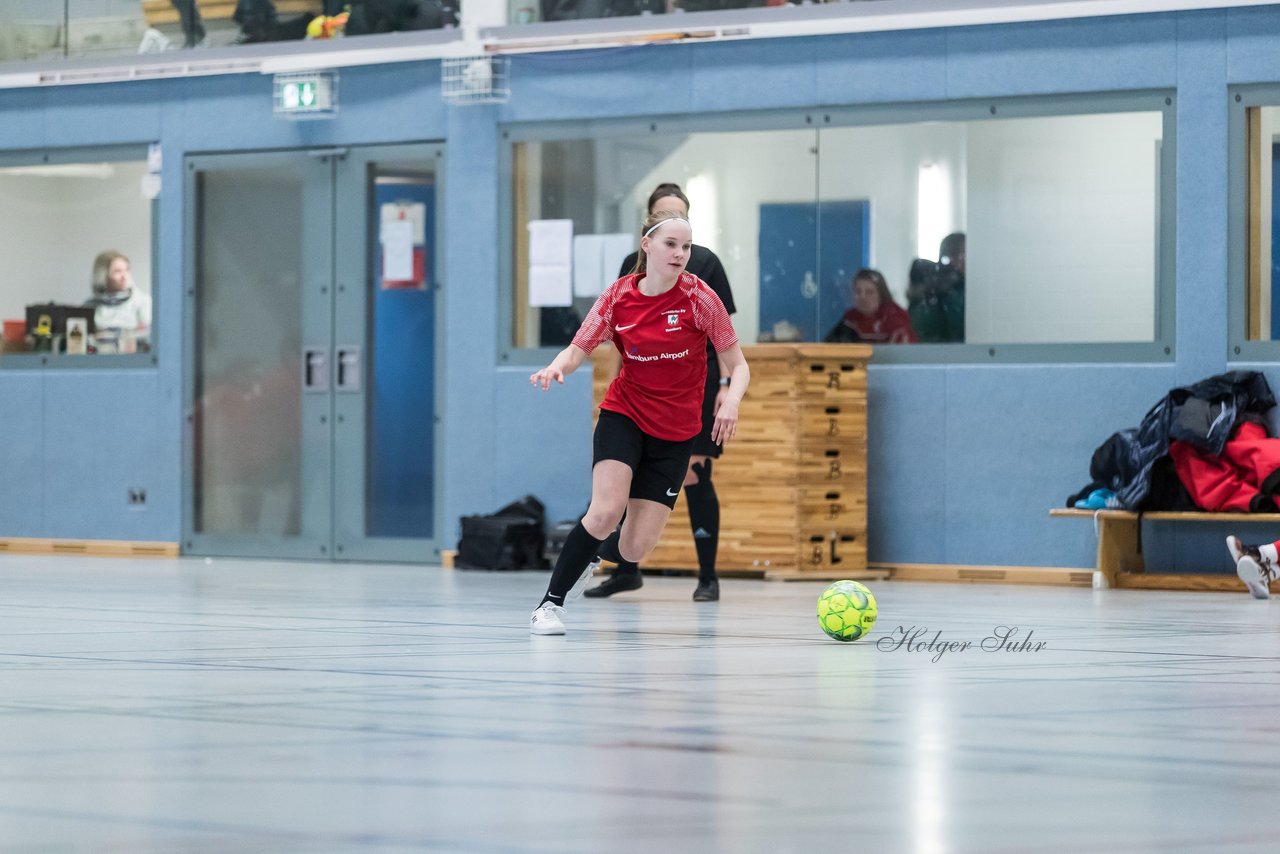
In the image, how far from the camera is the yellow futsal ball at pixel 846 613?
6.64 meters

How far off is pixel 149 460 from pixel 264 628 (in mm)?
6099

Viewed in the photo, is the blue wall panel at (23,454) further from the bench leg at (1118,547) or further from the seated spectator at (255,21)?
the bench leg at (1118,547)

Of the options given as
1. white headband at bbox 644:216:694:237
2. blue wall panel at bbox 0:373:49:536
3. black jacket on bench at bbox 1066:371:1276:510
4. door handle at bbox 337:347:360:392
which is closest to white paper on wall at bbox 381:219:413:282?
door handle at bbox 337:347:360:392

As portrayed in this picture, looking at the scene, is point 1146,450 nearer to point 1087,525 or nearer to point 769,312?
point 1087,525

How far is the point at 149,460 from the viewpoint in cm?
Result: 1303

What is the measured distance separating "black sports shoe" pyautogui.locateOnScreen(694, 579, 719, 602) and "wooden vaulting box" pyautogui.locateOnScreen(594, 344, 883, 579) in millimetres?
1661

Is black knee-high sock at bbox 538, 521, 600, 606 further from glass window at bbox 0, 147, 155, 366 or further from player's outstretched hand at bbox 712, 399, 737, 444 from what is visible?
glass window at bbox 0, 147, 155, 366

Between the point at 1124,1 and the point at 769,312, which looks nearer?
the point at 1124,1

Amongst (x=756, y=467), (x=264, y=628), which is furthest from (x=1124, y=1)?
(x=264, y=628)

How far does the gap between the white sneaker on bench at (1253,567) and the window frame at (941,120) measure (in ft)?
4.97

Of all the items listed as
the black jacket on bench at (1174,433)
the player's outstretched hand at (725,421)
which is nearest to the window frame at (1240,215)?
the black jacket on bench at (1174,433)

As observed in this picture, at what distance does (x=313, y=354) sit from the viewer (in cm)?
1259

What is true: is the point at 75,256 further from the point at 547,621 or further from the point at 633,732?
the point at 633,732

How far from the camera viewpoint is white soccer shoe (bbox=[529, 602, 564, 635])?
22.4 ft
